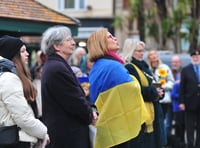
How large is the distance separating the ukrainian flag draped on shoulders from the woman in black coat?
309mm

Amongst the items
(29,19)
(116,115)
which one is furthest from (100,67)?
→ (29,19)

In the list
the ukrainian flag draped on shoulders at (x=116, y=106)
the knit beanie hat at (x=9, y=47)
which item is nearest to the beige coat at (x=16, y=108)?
the knit beanie hat at (x=9, y=47)

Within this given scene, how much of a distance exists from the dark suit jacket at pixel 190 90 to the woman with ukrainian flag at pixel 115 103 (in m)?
4.84

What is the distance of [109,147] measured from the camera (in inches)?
262

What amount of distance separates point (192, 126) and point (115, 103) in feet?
17.1

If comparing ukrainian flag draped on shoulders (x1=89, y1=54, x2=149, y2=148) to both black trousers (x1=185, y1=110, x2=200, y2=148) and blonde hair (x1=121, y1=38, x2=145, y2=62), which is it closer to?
blonde hair (x1=121, y1=38, x2=145, y2=62)

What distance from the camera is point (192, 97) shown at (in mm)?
11492

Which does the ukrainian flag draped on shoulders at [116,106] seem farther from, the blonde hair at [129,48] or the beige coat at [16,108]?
the blonde hair at [129,48]

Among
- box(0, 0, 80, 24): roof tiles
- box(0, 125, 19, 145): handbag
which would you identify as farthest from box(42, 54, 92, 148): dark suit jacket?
box(0, 0, 80, 24): roof tiles

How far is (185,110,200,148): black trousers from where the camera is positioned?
11539 mm

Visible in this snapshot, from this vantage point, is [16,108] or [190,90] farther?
[190,90]

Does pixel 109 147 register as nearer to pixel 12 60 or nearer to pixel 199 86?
pixel 12 60

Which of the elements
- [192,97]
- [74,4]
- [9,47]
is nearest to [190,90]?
[192,97]

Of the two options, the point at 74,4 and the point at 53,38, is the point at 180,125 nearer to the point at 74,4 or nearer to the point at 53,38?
the point at 53,38
